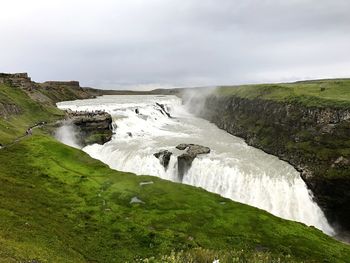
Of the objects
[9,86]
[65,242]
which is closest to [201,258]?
[65,242]

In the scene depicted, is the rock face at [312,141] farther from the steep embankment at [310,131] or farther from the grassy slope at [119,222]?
the grassy slope at [119,222]

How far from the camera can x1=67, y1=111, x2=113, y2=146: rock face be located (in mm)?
85250

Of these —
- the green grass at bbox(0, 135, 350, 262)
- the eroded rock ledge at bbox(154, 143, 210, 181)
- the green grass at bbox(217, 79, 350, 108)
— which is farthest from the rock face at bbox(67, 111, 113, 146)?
the green grass at bbox(217, 79, 350, 108)

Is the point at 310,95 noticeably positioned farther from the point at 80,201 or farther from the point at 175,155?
the point at 80,201

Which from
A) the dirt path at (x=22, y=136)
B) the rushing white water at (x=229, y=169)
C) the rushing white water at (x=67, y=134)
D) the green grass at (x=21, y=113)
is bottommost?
the rushing white water at (x=229, y=169)

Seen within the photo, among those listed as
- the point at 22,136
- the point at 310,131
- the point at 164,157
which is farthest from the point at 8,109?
the point at 310,131

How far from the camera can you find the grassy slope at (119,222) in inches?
1209

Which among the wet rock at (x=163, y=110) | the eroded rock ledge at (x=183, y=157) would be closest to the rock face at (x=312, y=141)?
the eroded rock ledge at (x=183, y=157)

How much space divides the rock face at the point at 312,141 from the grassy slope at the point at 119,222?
22.5 metres

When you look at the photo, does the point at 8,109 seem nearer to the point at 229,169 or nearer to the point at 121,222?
the point at 229,169

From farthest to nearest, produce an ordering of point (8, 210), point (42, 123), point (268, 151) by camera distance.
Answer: point (42, 123) → point (268, 151) → point (8, 210)

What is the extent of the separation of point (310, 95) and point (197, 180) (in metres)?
33.9

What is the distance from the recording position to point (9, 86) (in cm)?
10912

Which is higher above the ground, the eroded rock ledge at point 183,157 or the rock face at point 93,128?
the rock face at point 93,128
